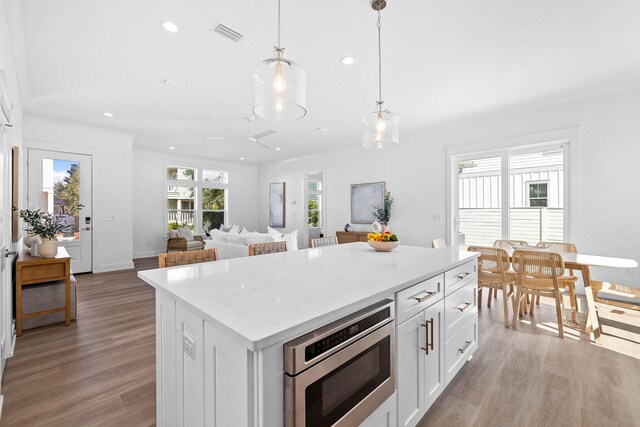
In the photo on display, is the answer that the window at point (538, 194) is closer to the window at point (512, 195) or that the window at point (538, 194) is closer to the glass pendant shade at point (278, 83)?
the window at point (512, 195)

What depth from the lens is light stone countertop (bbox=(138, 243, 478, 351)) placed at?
0.90m

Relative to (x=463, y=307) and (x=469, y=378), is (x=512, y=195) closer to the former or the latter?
(x=463, y=307)

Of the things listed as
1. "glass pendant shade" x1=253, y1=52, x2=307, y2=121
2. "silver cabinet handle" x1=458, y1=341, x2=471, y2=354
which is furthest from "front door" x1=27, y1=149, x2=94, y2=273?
"silver cabinet handle" x1=458, y1=341, x2=471, y2=354

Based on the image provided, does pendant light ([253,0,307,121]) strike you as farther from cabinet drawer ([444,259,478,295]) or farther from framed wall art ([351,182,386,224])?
framed wall art ([351,182,386,224])

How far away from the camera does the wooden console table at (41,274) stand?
2.79m

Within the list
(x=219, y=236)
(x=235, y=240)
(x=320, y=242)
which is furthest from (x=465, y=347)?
(x=219, y=236)

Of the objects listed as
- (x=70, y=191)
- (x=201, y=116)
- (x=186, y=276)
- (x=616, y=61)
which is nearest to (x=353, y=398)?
(x=186, y=276)

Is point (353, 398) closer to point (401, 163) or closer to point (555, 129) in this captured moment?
point (555, 129)

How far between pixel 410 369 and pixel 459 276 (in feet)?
2.72

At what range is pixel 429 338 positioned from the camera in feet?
5.23

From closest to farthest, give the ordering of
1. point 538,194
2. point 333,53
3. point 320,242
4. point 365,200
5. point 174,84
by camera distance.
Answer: point 333,53
point 320,242
point 174,84
point 538,194
point 365,200

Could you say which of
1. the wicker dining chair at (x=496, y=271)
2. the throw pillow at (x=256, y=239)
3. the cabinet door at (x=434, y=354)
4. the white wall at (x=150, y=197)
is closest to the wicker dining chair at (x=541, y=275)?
the wicker dining chair at (x=496, y=271)

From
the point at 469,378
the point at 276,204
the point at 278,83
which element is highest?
the point at 278,83

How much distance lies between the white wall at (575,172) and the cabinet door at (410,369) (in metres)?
4.03
